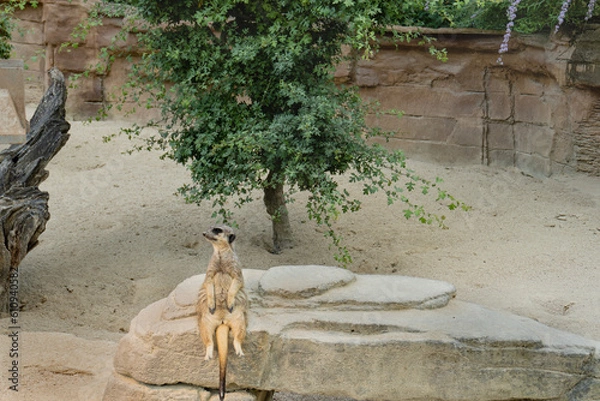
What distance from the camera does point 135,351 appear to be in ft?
13.5

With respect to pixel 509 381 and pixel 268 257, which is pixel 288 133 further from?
pixel 509 381

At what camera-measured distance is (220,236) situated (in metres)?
4.00

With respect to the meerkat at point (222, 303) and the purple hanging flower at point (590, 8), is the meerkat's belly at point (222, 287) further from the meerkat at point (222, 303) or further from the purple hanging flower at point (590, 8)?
the purple hanging flower at point (590, 8)

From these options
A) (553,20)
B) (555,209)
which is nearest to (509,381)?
(555,209)

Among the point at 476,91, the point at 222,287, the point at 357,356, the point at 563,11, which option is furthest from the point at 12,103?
the point at 476,91

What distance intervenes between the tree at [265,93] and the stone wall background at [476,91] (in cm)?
270

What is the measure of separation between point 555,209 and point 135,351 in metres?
5.48

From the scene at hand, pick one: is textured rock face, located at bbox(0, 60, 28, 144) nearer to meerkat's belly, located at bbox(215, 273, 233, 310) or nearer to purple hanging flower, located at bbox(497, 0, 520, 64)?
meerkat's belly, located at bbox(215, 273, 233, 310)

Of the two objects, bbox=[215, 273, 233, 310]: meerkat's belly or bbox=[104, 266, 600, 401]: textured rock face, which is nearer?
bbox=[215, 273, 233, 310]: meerkat's belly

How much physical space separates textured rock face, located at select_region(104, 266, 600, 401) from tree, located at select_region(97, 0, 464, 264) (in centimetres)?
204

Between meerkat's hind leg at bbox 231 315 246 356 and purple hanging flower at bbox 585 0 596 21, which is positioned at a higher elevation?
→ purple hanging flower at bbox 585 0 596 21

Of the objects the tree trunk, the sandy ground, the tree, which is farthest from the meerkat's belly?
the tree trunk

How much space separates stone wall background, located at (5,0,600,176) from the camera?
28.9 ft

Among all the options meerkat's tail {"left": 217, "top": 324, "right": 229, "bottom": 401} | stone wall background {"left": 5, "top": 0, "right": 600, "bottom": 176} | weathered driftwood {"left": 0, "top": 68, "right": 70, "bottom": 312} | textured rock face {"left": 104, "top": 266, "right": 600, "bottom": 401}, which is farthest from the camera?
stone wall background {"left": 5, "top": 0, "right": 600, "bottom": 176}
